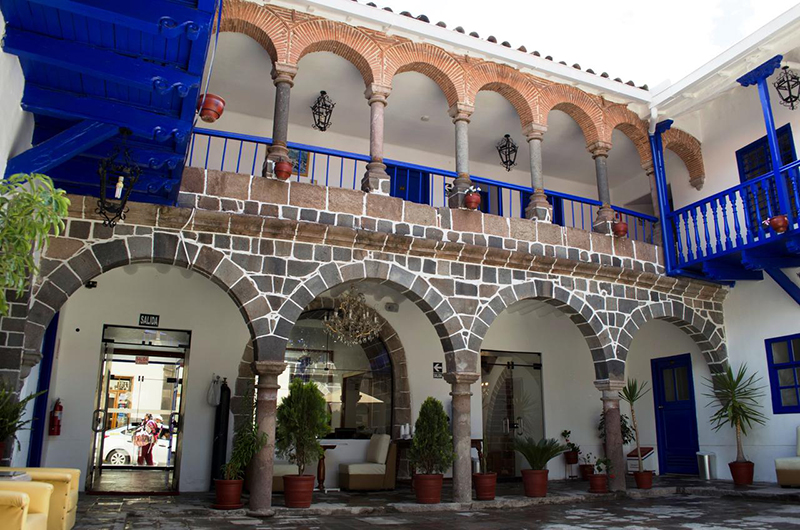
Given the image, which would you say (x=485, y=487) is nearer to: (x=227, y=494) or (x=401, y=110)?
(x=227, y=494)

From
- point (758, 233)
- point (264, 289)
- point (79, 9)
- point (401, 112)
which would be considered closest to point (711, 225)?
point (758, 233)

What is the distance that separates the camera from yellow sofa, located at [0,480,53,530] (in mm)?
2895

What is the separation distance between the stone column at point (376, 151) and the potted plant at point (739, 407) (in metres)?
5.47

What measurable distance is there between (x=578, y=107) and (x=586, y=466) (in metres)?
5.53

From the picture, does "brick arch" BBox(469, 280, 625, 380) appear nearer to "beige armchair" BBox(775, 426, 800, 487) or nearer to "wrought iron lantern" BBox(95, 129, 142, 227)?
"beige armchair" BBox(775, 426, 800, 487)

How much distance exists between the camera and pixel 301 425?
265 inches

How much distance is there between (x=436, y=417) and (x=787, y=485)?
14.9 feet

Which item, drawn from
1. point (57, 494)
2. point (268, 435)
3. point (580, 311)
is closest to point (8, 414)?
point (57, 494)

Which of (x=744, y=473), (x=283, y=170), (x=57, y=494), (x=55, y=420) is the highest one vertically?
(x=283, y=170)

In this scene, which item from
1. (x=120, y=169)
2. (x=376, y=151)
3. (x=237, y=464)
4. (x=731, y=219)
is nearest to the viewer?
(x=120, y=169)

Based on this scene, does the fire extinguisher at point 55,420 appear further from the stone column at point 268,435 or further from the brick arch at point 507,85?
the brick arch at point 507,85

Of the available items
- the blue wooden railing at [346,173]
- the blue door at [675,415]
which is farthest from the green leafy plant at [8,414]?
the blue door at [675,415]

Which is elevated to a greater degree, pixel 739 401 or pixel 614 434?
pixel 739 401

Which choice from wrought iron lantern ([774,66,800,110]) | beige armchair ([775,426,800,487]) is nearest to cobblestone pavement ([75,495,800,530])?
beige armchair ([775,426,800,487])
